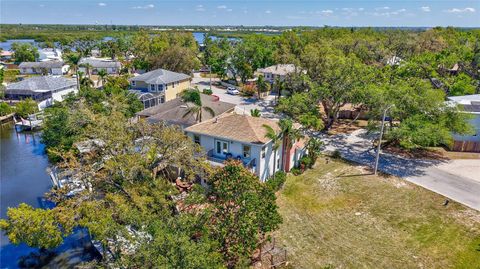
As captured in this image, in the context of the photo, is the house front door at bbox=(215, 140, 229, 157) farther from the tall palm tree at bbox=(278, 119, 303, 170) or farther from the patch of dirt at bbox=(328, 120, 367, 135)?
the patch of dirt at bbox=(328, 120, 367, 135)

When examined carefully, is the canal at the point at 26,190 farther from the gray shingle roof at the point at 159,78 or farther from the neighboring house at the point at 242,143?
the gray shingle roof at the point at 159,78

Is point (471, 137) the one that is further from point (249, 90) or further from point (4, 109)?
point (4, 109)

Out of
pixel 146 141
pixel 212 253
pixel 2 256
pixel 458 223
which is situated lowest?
pixel 2 256

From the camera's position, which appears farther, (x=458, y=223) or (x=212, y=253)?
(x=458, y=223)

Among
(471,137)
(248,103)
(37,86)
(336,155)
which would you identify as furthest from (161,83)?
(471,137)

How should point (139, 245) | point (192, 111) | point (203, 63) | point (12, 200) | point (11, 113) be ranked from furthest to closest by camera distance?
1. point (203, 63)
2. point (11, 113)
3. point (192, 111)
4. point (12, 200)
5. point (139, 245)

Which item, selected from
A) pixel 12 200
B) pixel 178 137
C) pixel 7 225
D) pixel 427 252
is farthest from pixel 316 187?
pixel 12 200

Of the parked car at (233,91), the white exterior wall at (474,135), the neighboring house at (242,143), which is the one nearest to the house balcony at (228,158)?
the neighboring house at (242,143)

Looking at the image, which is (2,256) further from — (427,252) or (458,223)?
(458,223)
